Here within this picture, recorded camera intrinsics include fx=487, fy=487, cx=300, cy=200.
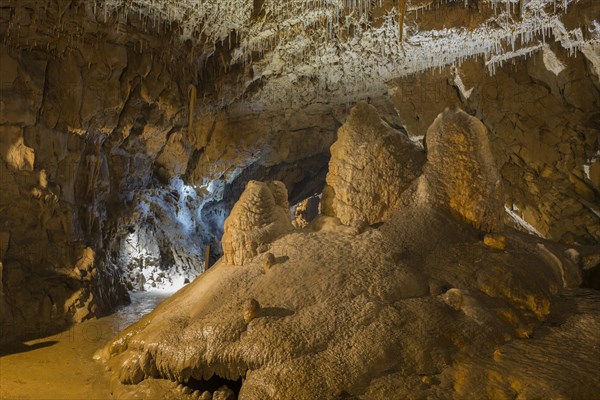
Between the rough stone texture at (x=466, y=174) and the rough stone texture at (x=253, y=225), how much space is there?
2194 millimetres

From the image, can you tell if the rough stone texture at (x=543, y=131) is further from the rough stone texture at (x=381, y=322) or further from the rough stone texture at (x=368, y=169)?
the rough stone texture at (x=368, y=169)

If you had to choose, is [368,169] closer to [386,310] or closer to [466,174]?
[466,174]

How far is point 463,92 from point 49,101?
31.3 ft

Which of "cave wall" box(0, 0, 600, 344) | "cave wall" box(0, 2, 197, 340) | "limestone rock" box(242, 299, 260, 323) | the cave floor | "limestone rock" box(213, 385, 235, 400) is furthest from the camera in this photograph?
"cave wall" box(0, 0, 600, 344)

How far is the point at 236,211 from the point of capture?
6.92 meters

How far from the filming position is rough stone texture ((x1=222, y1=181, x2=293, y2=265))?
6637 mm

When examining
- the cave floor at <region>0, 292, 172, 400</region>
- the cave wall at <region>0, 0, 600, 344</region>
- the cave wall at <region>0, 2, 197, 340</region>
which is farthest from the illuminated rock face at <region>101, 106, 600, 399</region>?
the cave wall at <region>0, 0, 600, 344</region>

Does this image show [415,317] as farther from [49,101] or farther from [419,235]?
[49,101]

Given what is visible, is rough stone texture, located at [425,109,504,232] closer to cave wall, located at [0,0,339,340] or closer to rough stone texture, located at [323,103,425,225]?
rough stone texture, located at [323,103,425,225]

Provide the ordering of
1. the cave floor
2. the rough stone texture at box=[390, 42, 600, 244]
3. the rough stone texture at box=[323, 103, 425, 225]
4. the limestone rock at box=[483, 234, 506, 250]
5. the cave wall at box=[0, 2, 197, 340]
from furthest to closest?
the rough stone texture at box=[390, 42, 600, 244], the cave wall at box=[0, 2, 197, 340], the rough stone texture at box=[323, 103, 425, 225], the limestone rock at box=[483, 234, 506, 250], the cave floor

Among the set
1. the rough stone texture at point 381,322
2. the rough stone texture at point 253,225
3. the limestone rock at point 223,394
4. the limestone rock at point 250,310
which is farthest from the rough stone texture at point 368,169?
the limestone rock at point 223,394

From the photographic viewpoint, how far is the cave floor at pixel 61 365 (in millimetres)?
5993

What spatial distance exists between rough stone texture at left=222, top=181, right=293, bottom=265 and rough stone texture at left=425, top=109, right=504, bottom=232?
7.20 ft

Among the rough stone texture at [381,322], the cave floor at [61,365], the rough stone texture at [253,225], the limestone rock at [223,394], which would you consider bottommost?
the cave floor at [61,365]
